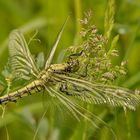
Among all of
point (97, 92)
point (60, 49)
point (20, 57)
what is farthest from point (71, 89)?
point (60, 49)

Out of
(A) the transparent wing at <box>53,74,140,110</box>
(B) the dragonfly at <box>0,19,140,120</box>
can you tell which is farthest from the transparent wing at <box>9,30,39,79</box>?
(A) the transparent wing at <box>53,74,140,110</box>

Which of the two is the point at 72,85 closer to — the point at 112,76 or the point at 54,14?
the point at 112,76

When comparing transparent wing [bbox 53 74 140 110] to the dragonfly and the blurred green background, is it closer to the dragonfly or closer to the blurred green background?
the dragonfly

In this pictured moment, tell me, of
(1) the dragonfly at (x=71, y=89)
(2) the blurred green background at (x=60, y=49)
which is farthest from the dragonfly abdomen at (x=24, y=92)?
(2) the blurred green background at (x=60, y=49)

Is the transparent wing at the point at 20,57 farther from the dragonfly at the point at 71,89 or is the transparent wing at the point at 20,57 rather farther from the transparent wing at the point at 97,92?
the transparent wing at the point at 97,92

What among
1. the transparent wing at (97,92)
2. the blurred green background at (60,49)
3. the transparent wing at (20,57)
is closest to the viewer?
the transparent wing at (97,92)

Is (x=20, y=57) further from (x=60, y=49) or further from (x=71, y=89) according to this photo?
(x=60, y=49)

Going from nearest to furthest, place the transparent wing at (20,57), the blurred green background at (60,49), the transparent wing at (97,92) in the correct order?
the transparent wing at (97,92) < the transparent wing at (20,57) < the blurred green background at (60,49)
